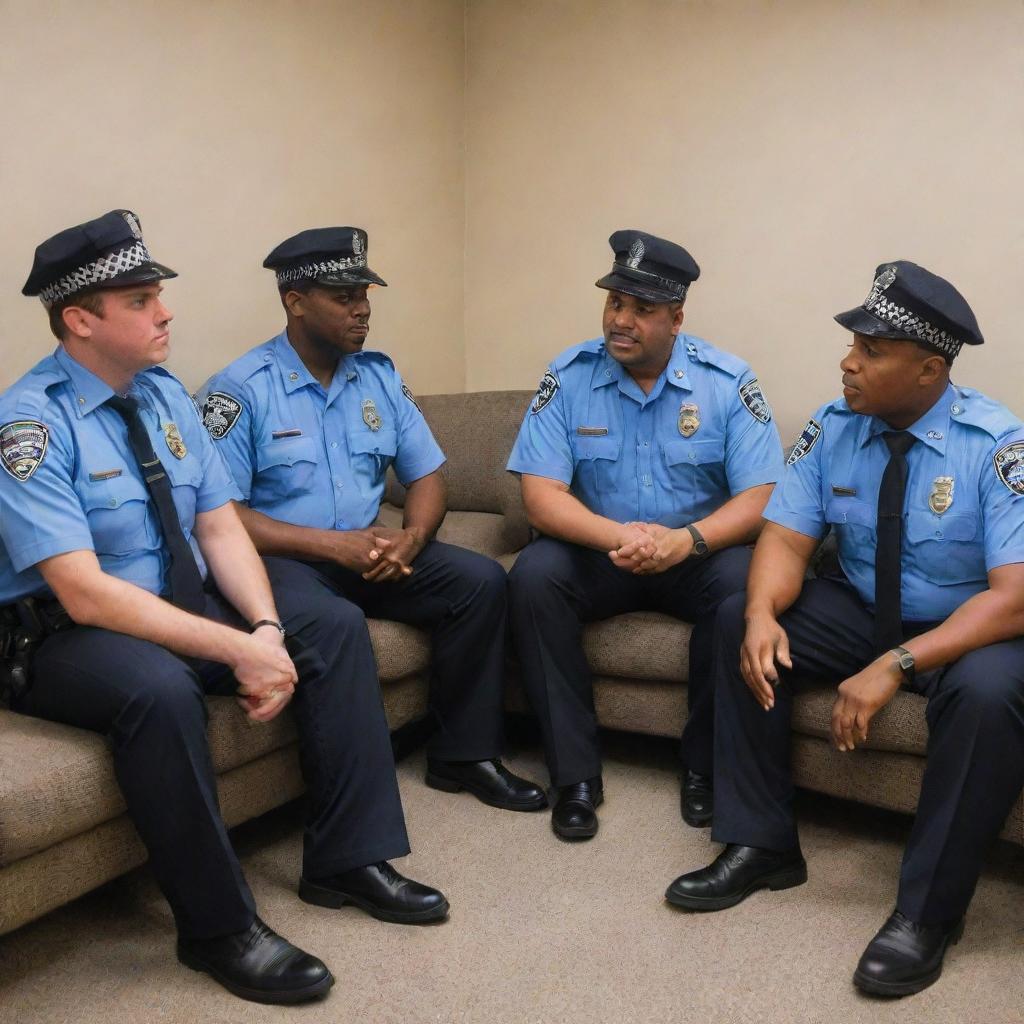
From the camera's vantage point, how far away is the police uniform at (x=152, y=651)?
1.83 metres

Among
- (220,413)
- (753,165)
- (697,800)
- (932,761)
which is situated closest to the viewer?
(932,761)

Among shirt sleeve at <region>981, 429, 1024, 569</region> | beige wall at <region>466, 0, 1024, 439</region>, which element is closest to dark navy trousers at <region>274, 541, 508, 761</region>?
shirt sleeve at <region>981, 429, 1024, 569</region>

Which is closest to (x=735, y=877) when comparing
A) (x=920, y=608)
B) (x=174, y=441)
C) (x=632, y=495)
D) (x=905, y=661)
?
(x=905, y=661)

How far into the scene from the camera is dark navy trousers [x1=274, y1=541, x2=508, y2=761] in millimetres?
2594

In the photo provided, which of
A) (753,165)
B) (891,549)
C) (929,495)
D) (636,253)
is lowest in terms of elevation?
(891,549)

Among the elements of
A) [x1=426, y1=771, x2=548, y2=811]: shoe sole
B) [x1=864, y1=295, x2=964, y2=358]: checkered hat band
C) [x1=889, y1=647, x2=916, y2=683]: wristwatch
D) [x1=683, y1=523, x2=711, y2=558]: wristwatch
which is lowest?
[x1=426, y1=771, x2=548, y2=811]: shoe sole

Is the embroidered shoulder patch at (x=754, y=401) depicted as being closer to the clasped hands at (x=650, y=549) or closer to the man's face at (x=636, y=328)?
the man's face at (x=636, y=328)

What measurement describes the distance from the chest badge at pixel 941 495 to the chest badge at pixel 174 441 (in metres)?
1.53

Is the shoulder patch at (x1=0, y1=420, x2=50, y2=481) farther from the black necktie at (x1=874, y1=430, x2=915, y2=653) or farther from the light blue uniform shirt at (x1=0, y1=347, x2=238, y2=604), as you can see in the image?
the black necktie at (x1=874, y1=430, x2=915, y2=653)

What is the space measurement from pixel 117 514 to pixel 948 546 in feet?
5.38

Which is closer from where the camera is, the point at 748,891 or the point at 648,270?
the point at 748,891

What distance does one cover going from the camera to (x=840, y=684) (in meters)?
2.17

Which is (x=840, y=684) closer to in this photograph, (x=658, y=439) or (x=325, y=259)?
(x=658, y=439)

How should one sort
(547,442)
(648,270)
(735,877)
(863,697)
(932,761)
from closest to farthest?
1. (932,761)
2. (863,697)
3. (735,877)
4. (648,270)
5. (547,442)
